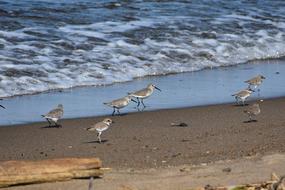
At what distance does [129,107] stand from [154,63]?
131 inches

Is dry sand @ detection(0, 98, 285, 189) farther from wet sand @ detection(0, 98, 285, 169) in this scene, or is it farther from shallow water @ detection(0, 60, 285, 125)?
shallow water @ detection(0, 60, 285, 125)

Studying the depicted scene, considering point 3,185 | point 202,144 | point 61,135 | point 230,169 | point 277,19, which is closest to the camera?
point 3,185

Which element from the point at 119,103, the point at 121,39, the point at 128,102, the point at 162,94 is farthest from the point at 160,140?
the point at 121,39

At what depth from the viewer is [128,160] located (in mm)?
8570

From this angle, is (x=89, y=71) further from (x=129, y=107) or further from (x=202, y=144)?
(x=202, y=144)

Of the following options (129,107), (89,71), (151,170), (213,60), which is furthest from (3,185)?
(213,60)

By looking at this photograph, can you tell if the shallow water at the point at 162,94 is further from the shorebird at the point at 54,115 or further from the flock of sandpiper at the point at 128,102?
the shorebird at the point at 54,115

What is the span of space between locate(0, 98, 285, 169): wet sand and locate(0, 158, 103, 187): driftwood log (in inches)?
45.8

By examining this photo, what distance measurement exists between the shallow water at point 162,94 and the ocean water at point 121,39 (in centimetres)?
43

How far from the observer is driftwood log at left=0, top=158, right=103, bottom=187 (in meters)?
6.86

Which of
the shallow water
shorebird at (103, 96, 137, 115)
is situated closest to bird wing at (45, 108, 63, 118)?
the shallow water

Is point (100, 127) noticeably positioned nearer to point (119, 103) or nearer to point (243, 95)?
point (119, 103)

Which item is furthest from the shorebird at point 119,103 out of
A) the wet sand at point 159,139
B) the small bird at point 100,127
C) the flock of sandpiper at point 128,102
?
the small bird at point 100,127

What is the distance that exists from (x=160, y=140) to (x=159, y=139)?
0.21ft
